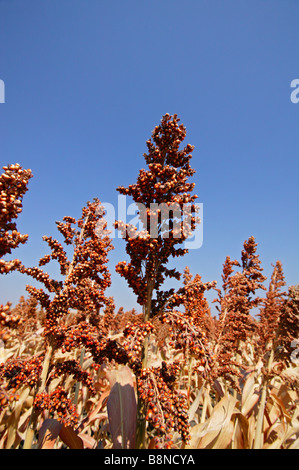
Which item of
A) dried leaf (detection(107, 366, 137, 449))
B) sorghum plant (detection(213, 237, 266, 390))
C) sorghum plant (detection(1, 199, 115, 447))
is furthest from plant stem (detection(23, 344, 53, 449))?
sorghum plant (detection(213, 237, 266, 390))

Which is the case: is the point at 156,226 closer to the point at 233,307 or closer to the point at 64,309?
the point at 64,309

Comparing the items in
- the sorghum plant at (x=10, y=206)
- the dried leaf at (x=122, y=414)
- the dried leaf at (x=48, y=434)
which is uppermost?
the sorghum plant at (x=10, y=206)

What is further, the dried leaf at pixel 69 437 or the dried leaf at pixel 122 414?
the dried leaf at pixel 69 437

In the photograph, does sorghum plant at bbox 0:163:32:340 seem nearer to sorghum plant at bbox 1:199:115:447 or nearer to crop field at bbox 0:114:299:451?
crop field at bbox 0:114:299:451

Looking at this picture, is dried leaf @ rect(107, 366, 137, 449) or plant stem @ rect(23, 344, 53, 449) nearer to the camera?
dried leaf @ rect(107, 366, 137, 449)

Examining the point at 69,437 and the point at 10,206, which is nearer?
the point at 10,206

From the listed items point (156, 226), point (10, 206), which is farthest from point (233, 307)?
point (10, 206)

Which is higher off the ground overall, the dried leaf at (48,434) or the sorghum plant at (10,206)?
the sorghum plant at (10,206)

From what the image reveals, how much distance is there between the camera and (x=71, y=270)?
3.91 metres

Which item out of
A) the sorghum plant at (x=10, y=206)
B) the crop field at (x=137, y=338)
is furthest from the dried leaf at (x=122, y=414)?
the sorghum plant at (x=10, y=206)

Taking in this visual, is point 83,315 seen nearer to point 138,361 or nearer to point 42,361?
point 42,361

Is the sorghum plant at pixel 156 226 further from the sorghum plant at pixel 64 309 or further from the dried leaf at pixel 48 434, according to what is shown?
the dried leaf at pixel 48 434

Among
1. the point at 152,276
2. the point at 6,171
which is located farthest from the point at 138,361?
the point at 6,171
